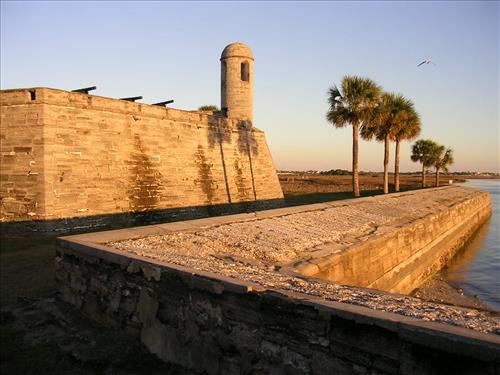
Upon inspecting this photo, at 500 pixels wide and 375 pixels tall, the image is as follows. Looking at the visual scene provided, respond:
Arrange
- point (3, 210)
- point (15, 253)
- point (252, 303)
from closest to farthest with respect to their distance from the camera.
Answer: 1. point (252, 303)
2. point (15, 253)
3. point (3, 210)

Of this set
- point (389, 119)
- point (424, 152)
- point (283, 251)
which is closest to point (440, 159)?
point (424, 152)

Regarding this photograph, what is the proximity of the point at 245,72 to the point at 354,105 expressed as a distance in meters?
7.04

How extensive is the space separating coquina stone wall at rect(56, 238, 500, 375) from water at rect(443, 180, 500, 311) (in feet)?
25.9

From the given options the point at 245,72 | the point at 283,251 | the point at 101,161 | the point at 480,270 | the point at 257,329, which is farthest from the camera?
the point at 245,72

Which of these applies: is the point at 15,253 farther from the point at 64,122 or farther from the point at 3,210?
the point at 64,122

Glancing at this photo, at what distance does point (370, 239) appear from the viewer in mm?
7926

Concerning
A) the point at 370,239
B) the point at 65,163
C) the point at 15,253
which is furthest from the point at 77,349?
the point at 65,163

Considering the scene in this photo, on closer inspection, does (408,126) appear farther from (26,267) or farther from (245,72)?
(26,267)

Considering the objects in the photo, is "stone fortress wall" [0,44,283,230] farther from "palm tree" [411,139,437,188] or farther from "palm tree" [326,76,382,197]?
"palm tree" [411,139,437,188]

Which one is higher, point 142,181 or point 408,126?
point 408,126

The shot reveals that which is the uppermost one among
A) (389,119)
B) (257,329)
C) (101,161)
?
(389,119)

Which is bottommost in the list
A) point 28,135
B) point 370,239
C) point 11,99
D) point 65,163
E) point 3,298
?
point 3,298

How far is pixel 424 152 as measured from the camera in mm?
45719

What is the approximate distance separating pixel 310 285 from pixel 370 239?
4073 mm
